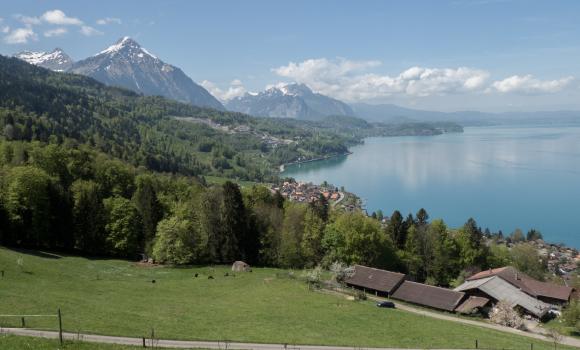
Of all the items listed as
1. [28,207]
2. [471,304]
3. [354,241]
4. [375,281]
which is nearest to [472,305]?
[471,304]

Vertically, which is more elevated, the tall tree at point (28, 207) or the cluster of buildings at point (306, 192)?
the tall tree at point (28, 207)

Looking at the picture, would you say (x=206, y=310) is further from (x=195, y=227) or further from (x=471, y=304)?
(x=471, y=304)

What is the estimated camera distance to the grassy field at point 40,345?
1680cm

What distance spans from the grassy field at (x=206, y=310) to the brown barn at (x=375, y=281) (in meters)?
8.09

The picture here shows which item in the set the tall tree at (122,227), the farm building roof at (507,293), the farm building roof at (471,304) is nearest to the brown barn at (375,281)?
the farm building roof at (471,304)

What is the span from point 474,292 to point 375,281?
1083cm

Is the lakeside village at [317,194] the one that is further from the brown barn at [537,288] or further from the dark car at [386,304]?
the dark car at [386,304]

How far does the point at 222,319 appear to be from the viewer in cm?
2944

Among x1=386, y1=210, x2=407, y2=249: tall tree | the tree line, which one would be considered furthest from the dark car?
x1=386, y1=210, x2=407, y2=249: tall tree

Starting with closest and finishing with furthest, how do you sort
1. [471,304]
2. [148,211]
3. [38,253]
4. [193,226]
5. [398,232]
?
[471,304] → [38,253] → [193,226] → [148,211] → [398,232]

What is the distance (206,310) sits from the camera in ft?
104

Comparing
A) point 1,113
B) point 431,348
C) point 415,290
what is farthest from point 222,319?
point 1,113

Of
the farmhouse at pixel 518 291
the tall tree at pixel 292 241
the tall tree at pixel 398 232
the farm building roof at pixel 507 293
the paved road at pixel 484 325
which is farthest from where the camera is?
the tall tree at pixel 398 232

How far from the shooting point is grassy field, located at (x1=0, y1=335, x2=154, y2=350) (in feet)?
55.1
